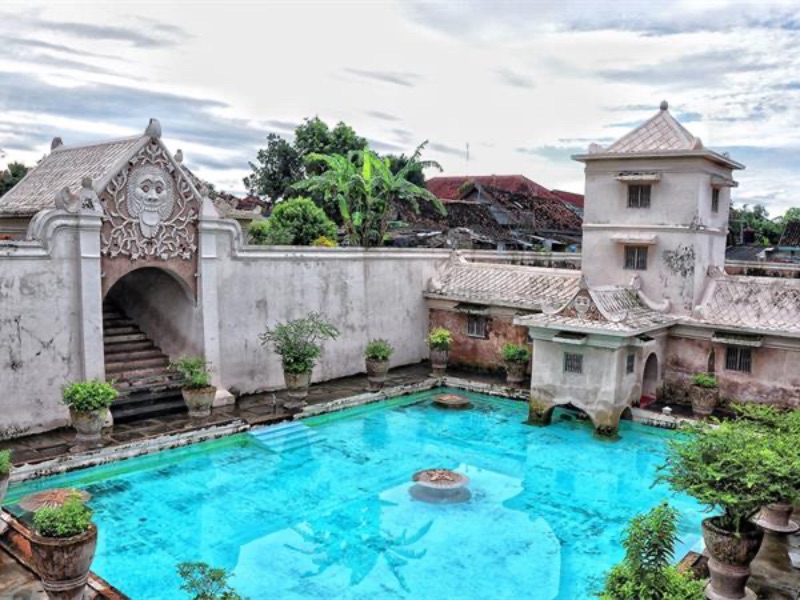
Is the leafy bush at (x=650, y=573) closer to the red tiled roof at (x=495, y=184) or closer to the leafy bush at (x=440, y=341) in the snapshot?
the leafy bush at (x=440, y=341)

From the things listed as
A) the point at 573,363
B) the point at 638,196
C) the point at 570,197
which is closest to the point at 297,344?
the point at 573,363

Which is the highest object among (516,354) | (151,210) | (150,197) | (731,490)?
(150,197)

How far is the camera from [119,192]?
488 inches

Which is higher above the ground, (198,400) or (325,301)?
(325,301)

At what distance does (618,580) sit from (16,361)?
33.5 feet

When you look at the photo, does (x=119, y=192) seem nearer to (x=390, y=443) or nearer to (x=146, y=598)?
(x=390, y=443)

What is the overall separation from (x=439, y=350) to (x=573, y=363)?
4.18 meters

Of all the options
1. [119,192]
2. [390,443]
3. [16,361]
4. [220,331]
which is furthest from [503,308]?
[16,361]

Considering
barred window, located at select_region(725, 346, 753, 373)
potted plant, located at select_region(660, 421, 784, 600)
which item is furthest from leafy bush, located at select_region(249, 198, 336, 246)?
potted plant, located at select_region(660, 421, 784, 600)

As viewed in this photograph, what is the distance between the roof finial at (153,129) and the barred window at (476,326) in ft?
29.6

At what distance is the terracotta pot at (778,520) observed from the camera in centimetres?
824

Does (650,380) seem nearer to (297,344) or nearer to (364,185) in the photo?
(297,344)

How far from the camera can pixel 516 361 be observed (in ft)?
52.6

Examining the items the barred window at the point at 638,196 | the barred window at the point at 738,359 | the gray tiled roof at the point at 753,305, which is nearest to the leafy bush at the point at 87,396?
the barred window at the point at 638,196
